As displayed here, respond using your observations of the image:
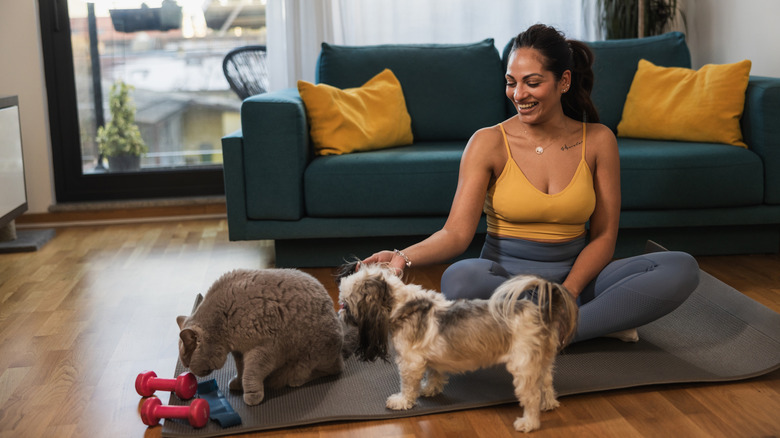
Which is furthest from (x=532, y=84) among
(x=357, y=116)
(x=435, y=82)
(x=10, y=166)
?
(x=10, y=166)

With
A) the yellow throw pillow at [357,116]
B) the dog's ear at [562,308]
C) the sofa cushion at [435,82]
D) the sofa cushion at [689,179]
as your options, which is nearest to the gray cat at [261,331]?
the dog's ear at [562,308]

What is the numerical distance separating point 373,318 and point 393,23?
10.1 feet

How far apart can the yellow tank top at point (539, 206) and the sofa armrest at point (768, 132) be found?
1377mm

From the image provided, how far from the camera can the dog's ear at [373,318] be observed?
1.74 metres

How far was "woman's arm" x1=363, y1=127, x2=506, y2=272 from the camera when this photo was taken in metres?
2.04

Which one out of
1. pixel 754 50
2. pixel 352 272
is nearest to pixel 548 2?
pixel 754 50

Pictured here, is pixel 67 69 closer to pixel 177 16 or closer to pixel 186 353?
pixel 177 16

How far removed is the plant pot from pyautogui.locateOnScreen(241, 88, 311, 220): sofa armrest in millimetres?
1757

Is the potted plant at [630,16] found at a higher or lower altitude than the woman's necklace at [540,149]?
higher

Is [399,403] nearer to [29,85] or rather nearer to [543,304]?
[543,304]

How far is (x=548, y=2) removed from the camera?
4.52m

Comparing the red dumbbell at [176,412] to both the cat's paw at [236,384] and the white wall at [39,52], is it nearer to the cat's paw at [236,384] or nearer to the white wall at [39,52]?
the cat's paw at [236,384]

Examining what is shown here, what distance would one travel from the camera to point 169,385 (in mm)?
1981

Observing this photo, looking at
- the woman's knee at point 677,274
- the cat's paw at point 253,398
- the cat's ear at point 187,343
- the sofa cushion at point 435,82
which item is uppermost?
the sofa cushion at point 435,82
